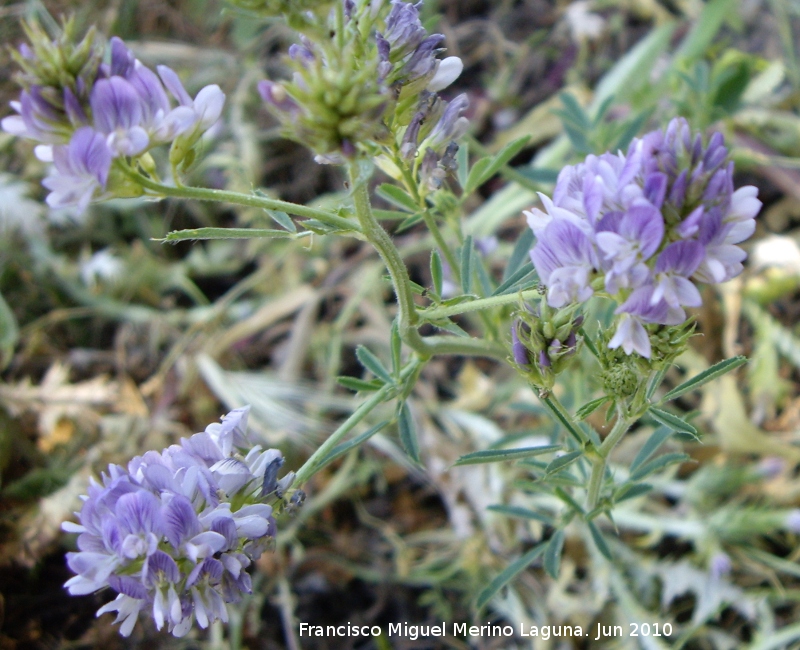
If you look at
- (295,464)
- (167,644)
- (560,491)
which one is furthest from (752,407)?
→ (167,644)

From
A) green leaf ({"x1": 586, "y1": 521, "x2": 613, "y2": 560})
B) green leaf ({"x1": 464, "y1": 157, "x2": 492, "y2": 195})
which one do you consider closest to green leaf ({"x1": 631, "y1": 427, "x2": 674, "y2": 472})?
green leaf ({"x1": 586, "y1": 521, "x2": 613, "y2": 560})

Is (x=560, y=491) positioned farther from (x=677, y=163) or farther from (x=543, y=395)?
(x=677, y=163)

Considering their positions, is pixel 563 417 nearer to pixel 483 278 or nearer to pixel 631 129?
pixel 483 278

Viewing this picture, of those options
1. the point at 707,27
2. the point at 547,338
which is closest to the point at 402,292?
the point at 547,338

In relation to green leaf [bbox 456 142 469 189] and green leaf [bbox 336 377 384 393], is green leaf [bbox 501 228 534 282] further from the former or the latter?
green leaf [bbox 336 377 384 393]

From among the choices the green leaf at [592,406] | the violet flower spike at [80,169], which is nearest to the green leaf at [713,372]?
the green leaf at [592,406]

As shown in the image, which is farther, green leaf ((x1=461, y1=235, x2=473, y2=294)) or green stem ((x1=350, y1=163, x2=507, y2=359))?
green leaf ((x1=461, y1=235, x2=473, y2=294))
